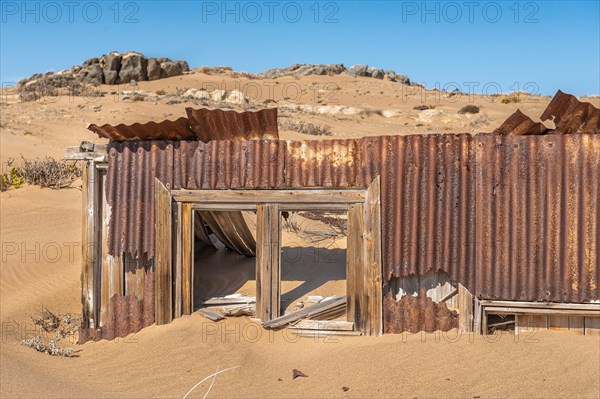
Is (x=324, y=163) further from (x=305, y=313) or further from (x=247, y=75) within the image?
(x=247, y=75)

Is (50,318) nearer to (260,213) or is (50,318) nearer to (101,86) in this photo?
(260,213)

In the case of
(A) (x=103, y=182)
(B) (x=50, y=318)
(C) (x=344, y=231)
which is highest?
(A) (x=103, y=182)

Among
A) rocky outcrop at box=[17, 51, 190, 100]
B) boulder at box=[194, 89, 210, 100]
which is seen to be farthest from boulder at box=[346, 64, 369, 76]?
boulder at box=[194, 89, 210, 100]

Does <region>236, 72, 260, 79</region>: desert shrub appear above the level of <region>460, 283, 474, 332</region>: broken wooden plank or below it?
above

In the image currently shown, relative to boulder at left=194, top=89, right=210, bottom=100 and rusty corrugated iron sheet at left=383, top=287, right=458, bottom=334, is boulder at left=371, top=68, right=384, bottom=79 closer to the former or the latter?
boulder at left=194, top=89, right=210, bottom=100

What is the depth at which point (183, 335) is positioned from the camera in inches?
294

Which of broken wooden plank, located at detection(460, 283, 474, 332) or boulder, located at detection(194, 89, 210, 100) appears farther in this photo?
boulder, located at detection(194, 89, 210, 100)


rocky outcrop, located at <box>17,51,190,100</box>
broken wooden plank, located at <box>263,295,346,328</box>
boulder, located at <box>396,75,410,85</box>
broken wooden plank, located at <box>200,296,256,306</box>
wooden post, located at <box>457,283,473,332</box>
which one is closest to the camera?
wooden post, located at <box>457,283,473,332</box>

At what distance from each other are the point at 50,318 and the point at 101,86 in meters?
35.5

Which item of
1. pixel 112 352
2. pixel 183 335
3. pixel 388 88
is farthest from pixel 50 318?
pixel 388 88

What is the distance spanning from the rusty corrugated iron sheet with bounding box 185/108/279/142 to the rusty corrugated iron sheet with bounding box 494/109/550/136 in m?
2.74

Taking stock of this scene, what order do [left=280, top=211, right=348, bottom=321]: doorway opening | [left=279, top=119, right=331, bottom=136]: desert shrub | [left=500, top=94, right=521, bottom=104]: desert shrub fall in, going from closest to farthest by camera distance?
[left=280, top=211, right=348, bottom=321]: doorway opening → [left=279, top=119, right=331, bottom=136]: desert shrub → [left=500, top=94, right=521, bottom=104]: desert shrub

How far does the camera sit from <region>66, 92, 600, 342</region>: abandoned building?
6.87m

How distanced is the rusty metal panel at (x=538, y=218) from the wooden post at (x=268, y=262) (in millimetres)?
2381
